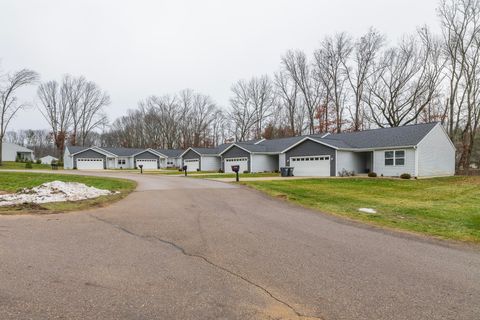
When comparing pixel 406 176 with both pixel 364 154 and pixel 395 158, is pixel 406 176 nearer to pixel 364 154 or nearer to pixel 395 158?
pixel 395 158

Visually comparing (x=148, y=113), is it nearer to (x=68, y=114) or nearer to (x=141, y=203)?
(x=68, y=114)

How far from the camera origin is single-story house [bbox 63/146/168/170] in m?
52.0

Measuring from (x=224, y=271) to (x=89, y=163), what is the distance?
53474 millimetres

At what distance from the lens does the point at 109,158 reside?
56.0m

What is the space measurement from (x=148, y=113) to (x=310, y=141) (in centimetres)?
5239

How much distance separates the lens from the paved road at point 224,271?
3672 mm

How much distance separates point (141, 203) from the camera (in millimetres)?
11906

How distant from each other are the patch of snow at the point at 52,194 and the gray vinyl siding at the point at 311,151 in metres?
20.0

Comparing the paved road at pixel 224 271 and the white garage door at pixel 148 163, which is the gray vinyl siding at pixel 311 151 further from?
the white garage door at pixel 148 163

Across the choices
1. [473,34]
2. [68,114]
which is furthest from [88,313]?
[68,114]

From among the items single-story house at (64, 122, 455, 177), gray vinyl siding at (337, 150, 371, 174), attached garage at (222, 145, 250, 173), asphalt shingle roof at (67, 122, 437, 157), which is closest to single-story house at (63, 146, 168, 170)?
attached garage at (222, 145, 250, 173)

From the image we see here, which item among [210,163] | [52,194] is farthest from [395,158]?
[52,194]

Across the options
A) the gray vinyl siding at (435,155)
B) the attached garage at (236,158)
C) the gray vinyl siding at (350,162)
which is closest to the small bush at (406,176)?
the gray vinyl siding at (435,155)

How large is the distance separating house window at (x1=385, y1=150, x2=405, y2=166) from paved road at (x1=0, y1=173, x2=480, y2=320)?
21220 mm
